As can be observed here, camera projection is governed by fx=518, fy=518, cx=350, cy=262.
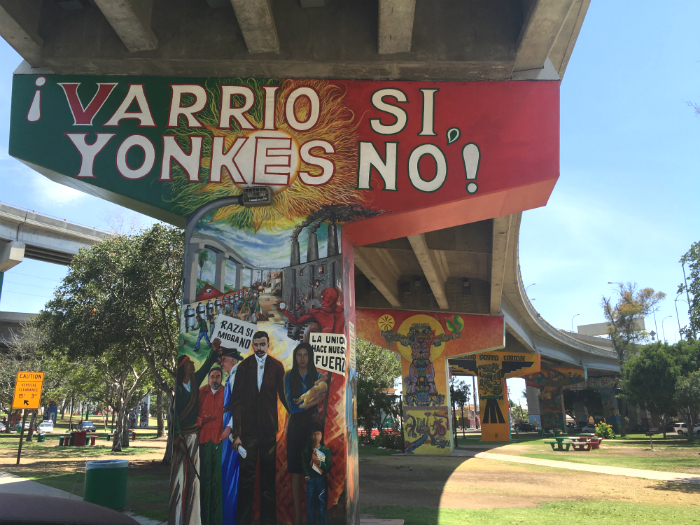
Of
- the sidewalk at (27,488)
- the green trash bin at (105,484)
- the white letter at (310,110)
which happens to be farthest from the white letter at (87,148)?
the sidewalk at (27,488)

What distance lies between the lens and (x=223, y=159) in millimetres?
8570

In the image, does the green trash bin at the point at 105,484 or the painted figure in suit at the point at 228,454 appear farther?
the green trash bin at the point at 105,484

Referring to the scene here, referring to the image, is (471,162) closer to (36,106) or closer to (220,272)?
(220,272)

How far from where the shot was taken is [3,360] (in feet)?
136

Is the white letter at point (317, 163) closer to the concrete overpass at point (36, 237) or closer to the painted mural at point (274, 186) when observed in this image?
the painted mural at point (274, 186)

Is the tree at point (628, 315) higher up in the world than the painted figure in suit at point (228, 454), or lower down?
higher up

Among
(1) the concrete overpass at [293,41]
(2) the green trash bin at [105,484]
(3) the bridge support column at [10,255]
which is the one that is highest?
(3) the bridge support column at [10,255]

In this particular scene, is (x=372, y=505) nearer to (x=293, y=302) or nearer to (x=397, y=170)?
(x=293, y=302)

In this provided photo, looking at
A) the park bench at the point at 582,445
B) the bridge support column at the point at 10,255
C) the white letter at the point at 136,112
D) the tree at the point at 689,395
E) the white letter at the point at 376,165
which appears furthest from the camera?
the bridge support column at the point at 10,255

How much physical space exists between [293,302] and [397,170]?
2.72 metres

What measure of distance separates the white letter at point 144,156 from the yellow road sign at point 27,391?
40.5 feet

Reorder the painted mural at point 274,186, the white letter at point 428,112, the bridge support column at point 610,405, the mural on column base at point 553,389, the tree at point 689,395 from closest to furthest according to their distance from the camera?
the painted mural at point 274,186, the white letter at point 428,112, the tree at point 689,395, the mural on column base at point 553,389, the bridge support column at point 610,405

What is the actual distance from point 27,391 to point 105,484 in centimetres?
959

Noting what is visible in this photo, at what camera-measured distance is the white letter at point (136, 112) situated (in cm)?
867
